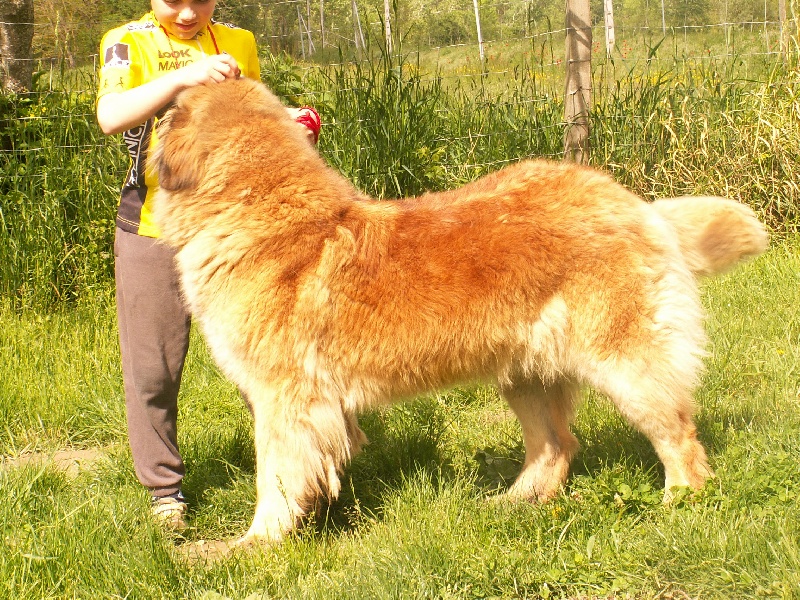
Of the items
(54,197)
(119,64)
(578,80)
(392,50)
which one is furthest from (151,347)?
(578,80)

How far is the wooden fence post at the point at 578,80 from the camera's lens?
6.43 meters

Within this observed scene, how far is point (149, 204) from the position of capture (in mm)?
3279

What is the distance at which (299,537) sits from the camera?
120 inches

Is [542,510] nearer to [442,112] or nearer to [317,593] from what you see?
[317,593]

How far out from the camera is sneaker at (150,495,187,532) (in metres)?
3.24

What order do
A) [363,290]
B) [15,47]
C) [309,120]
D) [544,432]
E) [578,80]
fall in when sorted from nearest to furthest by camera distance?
[363,290], [309,120], [544,432], [15,47], [578,80]

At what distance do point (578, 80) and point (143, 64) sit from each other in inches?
171

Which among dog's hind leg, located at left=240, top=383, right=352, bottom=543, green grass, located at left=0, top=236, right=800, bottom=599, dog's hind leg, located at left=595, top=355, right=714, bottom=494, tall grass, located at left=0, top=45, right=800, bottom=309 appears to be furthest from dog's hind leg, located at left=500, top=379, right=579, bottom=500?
tall grass, located at left=0, top=45, right=800, bottom=309

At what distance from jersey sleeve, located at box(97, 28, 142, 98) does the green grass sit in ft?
5.52

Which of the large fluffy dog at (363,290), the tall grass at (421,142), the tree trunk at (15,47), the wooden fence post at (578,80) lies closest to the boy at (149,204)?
the large fluffy dog at (363,290)

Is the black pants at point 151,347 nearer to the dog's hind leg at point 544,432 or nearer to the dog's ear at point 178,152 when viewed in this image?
the dog's ear at point 178,152

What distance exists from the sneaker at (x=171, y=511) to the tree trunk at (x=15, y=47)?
3.95m

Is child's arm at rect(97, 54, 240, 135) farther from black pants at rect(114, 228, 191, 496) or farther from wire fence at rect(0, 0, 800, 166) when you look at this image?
wire fence at rect(0, 0, 800, 166)

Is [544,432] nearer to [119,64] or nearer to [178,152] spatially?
[178,152]
